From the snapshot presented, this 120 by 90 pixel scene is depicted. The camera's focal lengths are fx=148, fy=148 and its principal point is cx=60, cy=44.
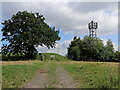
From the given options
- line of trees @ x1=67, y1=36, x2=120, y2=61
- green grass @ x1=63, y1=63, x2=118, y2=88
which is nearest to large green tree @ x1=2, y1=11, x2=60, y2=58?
line of trees @ x1=67, y1=36, x2=120, y2=61

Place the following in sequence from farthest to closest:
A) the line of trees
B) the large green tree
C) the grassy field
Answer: the line of trees → the large green tree → the grassy field

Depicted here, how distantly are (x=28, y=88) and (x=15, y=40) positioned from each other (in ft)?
105

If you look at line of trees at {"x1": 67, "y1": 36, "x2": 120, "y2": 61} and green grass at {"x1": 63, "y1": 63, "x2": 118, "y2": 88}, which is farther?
line of trees at {"x1": 67, "y1": 36, "x2": 120, "y2": 61}

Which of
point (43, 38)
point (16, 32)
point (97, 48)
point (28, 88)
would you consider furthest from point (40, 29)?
point (28, 88)

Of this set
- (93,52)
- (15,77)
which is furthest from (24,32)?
(15,77)

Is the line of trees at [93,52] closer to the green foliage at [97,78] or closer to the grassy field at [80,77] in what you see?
the grassy field at [80,77]

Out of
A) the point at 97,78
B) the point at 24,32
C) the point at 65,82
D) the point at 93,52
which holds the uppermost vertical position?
the point at 24,32

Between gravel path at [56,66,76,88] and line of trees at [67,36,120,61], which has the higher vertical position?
line of trees at [67,36,120,61]

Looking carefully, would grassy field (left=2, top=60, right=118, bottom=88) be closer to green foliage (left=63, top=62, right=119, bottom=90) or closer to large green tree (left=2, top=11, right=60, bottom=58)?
green foliage (left=63, top=62, right=119, bottom=90)

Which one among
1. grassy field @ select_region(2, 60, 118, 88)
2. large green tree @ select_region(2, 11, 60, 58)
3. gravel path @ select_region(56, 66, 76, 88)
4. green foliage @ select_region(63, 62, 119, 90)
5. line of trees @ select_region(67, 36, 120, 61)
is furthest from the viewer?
line of trees @ select_region(67, 36, 120, 61)

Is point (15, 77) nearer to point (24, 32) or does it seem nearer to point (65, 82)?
point (65, 82)

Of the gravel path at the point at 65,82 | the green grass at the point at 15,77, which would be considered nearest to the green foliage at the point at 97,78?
the gravel path at the point at 65,82

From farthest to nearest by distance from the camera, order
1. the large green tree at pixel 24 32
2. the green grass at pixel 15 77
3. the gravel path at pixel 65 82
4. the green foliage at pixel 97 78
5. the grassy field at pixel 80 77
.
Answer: the large green tree at pixel 24 32, the green grass at pixel 15 77, the grassy field at pixel 80 77, the gravel path at pixel 65 82, the green foliage at pixel 97 78

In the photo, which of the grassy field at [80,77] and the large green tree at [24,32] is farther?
the large green tree at [24,32]
